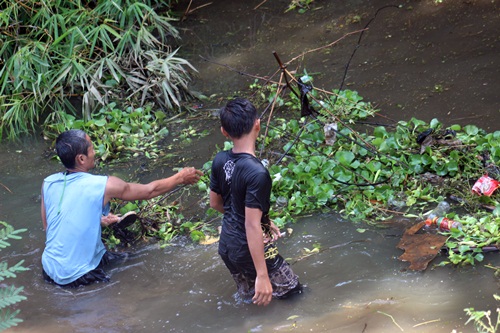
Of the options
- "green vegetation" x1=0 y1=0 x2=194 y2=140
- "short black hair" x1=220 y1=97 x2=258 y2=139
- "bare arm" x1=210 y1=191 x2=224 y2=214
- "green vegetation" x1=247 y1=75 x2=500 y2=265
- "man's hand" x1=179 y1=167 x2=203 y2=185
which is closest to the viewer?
"short black hair" x1=220 y1=97 x2=258 y2=139

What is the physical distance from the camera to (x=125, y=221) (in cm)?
521

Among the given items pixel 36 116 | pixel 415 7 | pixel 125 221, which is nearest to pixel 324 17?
pixel 415 7

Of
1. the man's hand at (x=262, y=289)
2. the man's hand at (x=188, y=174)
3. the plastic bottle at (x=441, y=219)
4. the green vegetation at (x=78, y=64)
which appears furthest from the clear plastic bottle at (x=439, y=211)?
the green vegetation at (x=78, y=64)

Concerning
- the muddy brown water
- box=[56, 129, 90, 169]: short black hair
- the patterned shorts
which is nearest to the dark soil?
the muddy brown water

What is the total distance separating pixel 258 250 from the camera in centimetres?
371

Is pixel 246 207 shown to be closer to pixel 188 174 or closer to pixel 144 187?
pixel 188 174

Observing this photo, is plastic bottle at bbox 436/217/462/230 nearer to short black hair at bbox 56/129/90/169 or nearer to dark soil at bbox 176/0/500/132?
dark soil at bbox 176/0/500/132

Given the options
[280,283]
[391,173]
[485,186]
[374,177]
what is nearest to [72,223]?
[280,283]

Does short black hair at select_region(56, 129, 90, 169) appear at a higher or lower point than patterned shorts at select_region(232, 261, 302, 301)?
higher

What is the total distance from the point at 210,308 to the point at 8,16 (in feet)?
16.0

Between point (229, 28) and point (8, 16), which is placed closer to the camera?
point (8, 16)

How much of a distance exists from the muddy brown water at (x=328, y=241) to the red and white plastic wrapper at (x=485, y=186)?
0.58m

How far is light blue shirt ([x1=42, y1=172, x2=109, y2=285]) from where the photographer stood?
15.4ft

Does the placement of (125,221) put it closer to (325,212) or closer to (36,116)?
(325,212)
